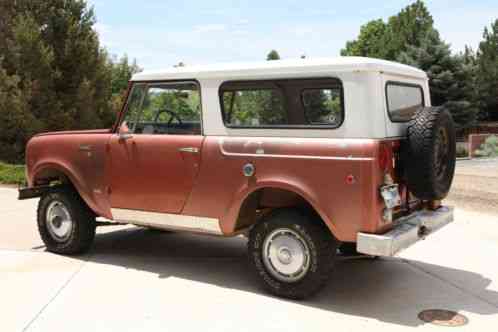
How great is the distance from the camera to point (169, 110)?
5695mm

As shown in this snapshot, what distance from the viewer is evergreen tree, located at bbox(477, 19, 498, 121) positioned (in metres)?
32.5

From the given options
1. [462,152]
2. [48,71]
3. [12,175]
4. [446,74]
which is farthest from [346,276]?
[446,74]

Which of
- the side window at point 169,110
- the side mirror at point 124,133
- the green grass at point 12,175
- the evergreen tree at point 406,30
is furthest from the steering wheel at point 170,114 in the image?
the evergreen tree at point 406,30

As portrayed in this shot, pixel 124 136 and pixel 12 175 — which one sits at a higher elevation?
pixel 124 136

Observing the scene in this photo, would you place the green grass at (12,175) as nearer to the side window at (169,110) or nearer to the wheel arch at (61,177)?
the wheel arch at (61,177)

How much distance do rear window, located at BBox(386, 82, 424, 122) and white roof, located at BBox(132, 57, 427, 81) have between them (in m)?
0.13

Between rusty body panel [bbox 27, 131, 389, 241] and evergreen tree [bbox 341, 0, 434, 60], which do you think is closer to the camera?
rusty body panel [bbox 27, 131, 389, 241]

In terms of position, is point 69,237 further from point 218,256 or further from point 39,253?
point 218,256

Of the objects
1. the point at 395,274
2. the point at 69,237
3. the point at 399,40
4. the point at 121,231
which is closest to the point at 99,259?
the point at 69,237

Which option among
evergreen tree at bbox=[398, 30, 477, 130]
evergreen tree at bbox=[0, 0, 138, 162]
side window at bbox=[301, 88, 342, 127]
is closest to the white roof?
side window at bbox=[301, 88, 342, 127]

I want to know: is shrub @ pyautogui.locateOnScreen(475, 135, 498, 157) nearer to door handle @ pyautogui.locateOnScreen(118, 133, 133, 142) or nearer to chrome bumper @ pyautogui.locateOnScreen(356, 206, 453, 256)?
chrome bumper @ pyautogui.locateOnScreen(356, 206, 453, 256)

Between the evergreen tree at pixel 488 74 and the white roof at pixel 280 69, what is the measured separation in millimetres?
29853

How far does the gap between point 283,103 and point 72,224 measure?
116 inches

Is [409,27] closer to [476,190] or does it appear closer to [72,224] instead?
[476,190]
